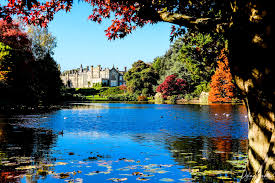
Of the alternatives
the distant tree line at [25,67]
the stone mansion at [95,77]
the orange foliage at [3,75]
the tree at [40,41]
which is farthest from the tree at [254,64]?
the stone mansion at [95,77]

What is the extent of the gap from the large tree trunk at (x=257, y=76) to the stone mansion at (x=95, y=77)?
138m

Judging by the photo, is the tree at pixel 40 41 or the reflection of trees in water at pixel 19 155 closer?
the reflection of trees in water at pixel 19 155

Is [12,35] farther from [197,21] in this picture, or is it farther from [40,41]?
[197,21]

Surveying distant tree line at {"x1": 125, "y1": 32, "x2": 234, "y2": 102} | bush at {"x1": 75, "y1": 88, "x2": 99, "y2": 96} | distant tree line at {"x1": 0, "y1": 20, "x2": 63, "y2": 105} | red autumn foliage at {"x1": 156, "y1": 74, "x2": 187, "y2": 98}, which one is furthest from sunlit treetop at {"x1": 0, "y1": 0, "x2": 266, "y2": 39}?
bush at {"x1": 75, "y1": 88, "x2": 99, "y2": 96}

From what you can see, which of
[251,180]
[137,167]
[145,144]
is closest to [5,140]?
[145,144]

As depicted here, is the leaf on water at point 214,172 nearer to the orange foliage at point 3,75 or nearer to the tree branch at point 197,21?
the tree branch at point 197,21

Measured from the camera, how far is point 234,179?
6.16 m

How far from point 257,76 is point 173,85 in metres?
62.3

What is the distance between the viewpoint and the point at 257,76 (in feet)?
14.0

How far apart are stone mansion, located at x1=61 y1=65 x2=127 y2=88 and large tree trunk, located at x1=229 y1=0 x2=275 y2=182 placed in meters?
138

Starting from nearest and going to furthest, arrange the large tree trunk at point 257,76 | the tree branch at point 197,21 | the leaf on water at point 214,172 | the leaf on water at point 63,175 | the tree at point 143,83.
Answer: the large tree trunk at point 257,76, the tree branch at point 197,21, the leaf on water at point 63,175, the leaf on water at point 214,172, the tree at point 143,83

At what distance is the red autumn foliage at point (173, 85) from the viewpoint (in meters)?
64.9

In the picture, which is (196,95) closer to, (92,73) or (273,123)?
(273,123)

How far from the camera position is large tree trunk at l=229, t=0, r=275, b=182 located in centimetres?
412
